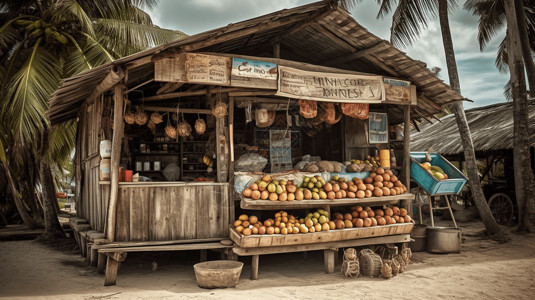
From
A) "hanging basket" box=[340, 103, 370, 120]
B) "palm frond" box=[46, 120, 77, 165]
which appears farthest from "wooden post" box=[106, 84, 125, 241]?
"palm frond" box=[46, 120, 77, 165]

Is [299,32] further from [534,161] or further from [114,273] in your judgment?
[534,161]

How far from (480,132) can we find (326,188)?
9457 mm

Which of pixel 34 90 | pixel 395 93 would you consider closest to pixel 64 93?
pixel 34 90

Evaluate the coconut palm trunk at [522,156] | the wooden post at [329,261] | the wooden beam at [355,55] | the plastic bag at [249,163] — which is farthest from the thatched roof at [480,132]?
the plastic bag at [249,163]

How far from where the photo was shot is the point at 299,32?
777 centimetres

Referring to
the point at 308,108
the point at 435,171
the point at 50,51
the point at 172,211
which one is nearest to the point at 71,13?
the point at 50,51

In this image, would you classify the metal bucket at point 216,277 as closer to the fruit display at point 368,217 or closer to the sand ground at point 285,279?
the sand ground at point 285,279

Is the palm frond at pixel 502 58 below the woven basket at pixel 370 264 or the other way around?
the other way around

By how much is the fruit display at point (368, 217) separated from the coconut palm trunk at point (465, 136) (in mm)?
3764

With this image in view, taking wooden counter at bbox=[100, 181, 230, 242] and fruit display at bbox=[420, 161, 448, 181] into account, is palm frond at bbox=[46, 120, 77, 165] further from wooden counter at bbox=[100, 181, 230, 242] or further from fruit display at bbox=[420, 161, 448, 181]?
fruit display at bbox=[420, 161, 448, 181]

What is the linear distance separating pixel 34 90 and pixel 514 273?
10381mm

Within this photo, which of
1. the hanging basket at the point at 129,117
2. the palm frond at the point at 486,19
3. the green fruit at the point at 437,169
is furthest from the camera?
the palm frond at the point at 486,19

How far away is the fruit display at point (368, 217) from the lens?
729 cm

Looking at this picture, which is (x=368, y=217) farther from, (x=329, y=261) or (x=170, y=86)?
(x=170, y=86)
